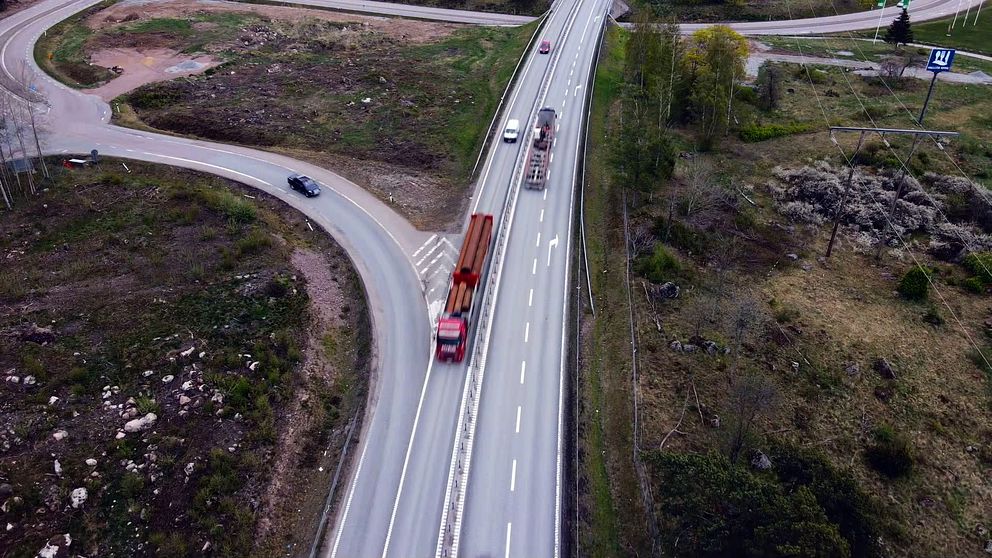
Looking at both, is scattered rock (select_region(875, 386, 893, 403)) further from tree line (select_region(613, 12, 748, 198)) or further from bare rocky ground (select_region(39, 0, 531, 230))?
bare rocky ground (select_region(39, 0, 531, 230))

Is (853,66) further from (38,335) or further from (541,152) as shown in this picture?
(38,335)

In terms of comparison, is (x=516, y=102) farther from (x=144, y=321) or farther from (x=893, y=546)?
(x=893, y=546)

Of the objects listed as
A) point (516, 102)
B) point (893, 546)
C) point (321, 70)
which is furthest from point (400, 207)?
point (893, 546)

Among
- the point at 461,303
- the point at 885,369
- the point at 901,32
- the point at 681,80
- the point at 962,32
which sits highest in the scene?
the point at 901,32

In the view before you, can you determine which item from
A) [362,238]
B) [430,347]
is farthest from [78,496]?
[362,238]

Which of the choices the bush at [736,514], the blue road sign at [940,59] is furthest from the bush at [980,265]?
the bush at [736,514]

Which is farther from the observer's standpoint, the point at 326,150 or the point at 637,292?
the point at 326,150
